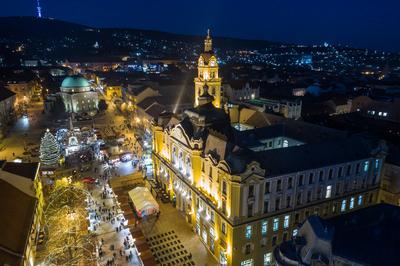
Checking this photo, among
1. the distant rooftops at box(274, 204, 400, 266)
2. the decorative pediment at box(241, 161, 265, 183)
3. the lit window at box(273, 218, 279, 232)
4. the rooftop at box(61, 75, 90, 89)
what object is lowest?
the lit window at box(273, 218, 279, 232)

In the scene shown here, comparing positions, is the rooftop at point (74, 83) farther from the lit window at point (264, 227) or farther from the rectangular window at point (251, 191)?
the lit window at point (264, 227)

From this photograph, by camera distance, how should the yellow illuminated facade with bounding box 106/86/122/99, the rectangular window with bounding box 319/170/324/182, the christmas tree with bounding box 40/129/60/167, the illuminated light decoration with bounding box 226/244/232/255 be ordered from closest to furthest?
the illuminated light decoration with bounding box 226/244/232/255, the rectangular window with bounding box 319/170/324/182, the christmas tree with bounding box 40/129/60/167, the yellow illuminated facade with bounding box 106/86/122/99

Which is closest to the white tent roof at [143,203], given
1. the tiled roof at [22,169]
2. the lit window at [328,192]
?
the tiled roof at [22,169]

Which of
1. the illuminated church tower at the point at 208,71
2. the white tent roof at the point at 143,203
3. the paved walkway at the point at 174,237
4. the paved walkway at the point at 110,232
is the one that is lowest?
the paved walkway at the point at 174,237

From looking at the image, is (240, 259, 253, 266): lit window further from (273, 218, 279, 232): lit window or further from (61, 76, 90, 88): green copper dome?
(61, 76, 90, 88): green copper dome

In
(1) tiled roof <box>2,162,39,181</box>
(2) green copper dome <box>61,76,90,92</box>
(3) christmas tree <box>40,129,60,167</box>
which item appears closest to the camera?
(1) tiled roof <box>2,162,39,181</box>

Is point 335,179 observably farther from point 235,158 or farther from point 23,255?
point 23,255

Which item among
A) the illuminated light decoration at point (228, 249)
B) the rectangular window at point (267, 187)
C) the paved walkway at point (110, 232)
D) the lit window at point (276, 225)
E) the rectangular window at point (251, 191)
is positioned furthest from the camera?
the paved walkway at point (110, 232)

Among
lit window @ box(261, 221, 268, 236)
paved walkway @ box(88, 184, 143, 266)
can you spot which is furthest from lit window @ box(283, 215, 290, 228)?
paved walkway @ box(88, 184, 143, 266)
